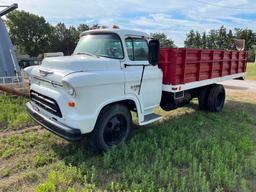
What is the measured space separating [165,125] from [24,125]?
3.43 meters

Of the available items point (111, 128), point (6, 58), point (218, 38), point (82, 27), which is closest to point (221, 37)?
point (218, 38)

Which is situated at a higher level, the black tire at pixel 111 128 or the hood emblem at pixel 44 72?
the hood emblem at pixel 44 72

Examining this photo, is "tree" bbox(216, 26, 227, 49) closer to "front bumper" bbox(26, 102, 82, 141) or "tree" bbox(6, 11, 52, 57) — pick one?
"tree" bbox(6, 11, 52, 57)

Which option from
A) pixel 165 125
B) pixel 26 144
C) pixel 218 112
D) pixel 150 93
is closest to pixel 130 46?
pixel 150 93

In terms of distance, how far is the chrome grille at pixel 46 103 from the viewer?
3.97 metres

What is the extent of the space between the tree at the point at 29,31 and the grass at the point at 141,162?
47.9 meters

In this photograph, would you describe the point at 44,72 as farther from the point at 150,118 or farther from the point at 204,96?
the point at 204,96

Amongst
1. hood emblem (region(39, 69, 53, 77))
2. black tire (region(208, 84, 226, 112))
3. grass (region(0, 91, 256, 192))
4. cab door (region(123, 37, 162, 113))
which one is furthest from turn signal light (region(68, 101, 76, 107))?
black tire (region(208, 84, 226, 112))

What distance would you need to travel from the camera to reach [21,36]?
47.9 meters

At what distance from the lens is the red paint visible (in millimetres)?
5363

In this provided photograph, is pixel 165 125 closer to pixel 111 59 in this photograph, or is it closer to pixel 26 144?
pixel 111 59

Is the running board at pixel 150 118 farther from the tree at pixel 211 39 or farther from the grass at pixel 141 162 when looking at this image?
the tree at pixel 211 39

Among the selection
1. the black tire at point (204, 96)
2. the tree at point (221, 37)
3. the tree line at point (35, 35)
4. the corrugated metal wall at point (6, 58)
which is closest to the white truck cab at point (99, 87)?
the black tire at point (204, 96)

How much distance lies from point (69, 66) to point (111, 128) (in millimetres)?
1364
